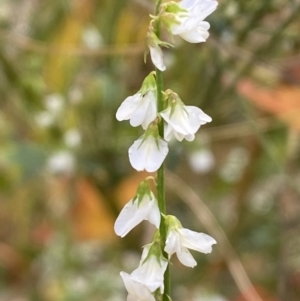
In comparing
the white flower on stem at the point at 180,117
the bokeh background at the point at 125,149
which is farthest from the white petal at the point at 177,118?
the bokeh background at the point at 125,149

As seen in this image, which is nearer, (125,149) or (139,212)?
(139,212)

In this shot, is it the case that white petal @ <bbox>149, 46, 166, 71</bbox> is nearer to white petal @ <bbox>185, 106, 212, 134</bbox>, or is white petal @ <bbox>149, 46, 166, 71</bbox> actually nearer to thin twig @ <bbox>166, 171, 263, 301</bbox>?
white petal @ <bbox>185, 106, 212, 134</bbox>

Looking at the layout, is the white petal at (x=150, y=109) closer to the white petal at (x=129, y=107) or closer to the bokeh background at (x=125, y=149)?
the white petal at (x=129, y=107)

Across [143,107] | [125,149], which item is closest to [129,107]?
[143,107]

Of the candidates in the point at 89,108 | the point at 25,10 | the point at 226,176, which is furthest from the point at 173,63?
the point at 25,10

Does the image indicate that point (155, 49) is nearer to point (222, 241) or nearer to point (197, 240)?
point (197, 240)

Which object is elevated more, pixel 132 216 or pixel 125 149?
pixel 125 149

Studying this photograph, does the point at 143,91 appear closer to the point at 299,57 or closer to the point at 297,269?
the point at 299,57
